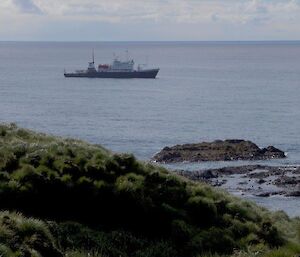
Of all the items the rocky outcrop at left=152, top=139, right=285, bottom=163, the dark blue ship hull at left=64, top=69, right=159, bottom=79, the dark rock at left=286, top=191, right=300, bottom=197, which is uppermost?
the dark rock at left=286, top=191, right=300, bottom=197

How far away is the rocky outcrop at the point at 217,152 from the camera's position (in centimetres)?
6581

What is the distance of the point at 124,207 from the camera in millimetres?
14344

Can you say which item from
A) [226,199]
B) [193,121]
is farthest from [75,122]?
[226,199]

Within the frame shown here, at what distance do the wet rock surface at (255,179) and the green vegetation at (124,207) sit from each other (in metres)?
34.4

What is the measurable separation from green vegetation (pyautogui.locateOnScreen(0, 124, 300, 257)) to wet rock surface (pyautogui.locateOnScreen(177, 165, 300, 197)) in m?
34.4

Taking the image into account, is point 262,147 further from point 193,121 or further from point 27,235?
point 27,235

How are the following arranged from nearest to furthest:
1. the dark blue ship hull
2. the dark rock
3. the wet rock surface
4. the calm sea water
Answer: the dark rock, the wet rock surface, the calm sea water, the dark blue ship hull

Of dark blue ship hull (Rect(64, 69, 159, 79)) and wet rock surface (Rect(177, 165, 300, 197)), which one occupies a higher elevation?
wet rock surface (Rect(177, 165, 300, 197))

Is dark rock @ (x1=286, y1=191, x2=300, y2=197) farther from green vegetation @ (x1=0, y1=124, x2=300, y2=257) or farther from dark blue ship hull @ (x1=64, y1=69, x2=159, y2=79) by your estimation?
dark blue ship hull @ (x1=64, y1=69, x2=159, y2=79)

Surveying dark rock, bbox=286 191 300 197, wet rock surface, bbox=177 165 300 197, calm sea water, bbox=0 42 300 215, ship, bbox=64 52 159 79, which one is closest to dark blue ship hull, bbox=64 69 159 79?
ship, bbox=64 52 159 79

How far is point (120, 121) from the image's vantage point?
9388cm

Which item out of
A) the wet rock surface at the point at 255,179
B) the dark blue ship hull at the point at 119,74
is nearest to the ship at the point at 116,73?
the dark blue ship hull at the point at 119,74

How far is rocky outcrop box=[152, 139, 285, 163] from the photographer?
216ft

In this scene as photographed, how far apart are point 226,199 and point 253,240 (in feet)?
7.58
